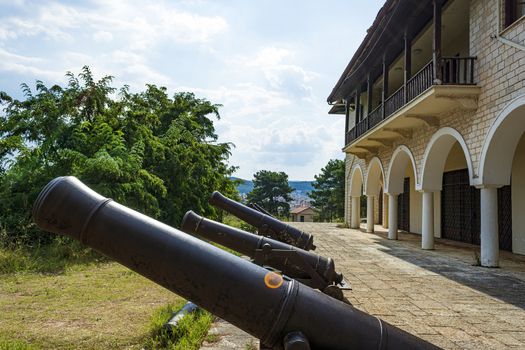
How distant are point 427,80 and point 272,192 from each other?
49.9 meters

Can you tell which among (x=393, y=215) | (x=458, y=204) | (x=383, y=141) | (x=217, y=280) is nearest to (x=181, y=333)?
(x=217, y=280)

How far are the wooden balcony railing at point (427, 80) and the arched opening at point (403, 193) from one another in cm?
152

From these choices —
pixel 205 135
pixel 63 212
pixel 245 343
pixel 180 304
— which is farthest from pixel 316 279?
pixel 205 135

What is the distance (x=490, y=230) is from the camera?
30.5 ft

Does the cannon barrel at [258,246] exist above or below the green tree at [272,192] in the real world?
below

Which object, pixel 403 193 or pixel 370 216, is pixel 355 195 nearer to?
pixel 403 193

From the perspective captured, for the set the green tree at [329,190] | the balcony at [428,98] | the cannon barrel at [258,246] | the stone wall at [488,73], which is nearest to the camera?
the cannon barrel at [258,246]

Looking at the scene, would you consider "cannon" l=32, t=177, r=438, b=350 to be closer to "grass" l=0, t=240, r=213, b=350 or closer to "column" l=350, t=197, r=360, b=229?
"grass" l=0, t=240, r=213, b=350

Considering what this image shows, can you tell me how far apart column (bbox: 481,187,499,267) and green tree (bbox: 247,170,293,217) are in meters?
49.8

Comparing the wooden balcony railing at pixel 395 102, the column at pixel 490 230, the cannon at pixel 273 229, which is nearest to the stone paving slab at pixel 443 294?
the column at pixel 490 230

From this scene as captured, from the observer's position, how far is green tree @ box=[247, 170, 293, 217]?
59.6m

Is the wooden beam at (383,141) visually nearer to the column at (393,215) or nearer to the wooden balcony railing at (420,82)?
the column at (393,215)

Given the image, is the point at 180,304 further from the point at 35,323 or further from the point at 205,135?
the point at 205,135

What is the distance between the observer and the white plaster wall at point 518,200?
11781 millimetres
